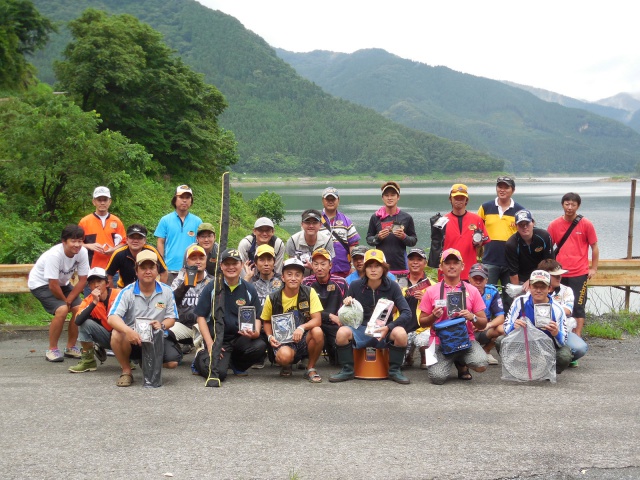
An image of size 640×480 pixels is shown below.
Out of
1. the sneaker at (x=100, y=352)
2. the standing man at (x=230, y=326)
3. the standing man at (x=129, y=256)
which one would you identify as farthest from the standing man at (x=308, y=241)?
the sneaker at (x=100, y=352)

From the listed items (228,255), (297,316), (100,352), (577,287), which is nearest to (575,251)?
(577,287)

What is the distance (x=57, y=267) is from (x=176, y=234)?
148 centimetres

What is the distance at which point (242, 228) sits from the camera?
36375 millimetres

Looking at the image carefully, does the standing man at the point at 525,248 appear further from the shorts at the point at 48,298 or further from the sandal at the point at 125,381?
the shorts at the point at 48,298

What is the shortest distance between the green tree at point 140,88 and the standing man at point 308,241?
1045 inches

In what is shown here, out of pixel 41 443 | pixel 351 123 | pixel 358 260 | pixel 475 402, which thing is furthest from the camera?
pixel 351 123

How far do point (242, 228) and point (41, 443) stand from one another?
104 ft

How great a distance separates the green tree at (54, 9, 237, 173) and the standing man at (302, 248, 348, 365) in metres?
27.4

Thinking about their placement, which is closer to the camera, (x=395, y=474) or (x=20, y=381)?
(x=395, y=474)

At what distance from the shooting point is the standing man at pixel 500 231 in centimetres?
812

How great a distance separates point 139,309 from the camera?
6816 millimetres

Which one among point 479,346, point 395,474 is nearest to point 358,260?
point 479,346

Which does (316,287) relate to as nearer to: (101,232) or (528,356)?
(528,356)

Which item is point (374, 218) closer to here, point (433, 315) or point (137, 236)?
point (433, 315)
